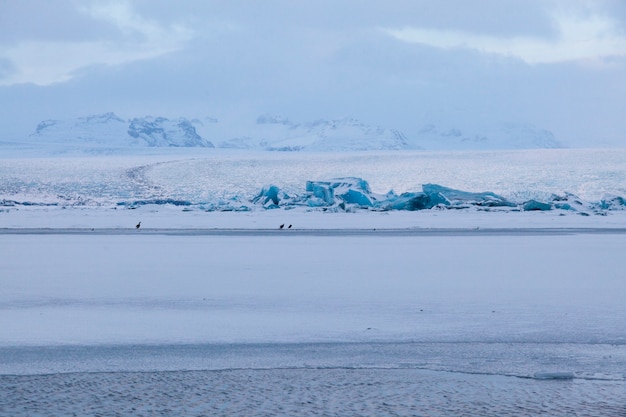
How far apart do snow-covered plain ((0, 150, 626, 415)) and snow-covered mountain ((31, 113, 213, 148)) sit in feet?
267

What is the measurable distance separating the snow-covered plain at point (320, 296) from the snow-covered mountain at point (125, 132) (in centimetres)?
8136

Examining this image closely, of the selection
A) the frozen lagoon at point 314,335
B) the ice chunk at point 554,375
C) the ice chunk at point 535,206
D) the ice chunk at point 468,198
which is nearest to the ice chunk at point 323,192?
the ice chunk at point 468,198

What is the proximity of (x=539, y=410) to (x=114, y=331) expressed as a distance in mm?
3078

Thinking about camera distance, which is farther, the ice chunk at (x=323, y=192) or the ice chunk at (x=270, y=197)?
the ice chunk at (x=323, y=192)

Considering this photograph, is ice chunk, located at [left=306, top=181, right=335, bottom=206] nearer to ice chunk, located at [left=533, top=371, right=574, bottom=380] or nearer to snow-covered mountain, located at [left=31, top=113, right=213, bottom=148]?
ice chunk, located at [left=533, top=371, right=574, bottom=380]

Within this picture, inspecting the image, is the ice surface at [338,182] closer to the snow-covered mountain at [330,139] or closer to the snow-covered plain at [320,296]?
the snow-covered plain at [320,296]

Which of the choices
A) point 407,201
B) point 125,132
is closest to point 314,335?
point 407,201

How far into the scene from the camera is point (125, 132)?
107 metres

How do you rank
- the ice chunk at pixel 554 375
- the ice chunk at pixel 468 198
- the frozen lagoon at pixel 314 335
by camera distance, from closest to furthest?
the frozen lagoon at pixel 314 335 → the ice chunk at pixel 554 375 → the ice chunk at pixel 468 198

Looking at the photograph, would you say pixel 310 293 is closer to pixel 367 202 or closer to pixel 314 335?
pixel 314 335

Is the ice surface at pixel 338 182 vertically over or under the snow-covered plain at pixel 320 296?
over

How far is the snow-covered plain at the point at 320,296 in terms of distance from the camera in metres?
4.89

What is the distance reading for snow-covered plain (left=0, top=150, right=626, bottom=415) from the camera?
4.89 metres

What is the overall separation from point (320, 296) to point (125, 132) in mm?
103427
